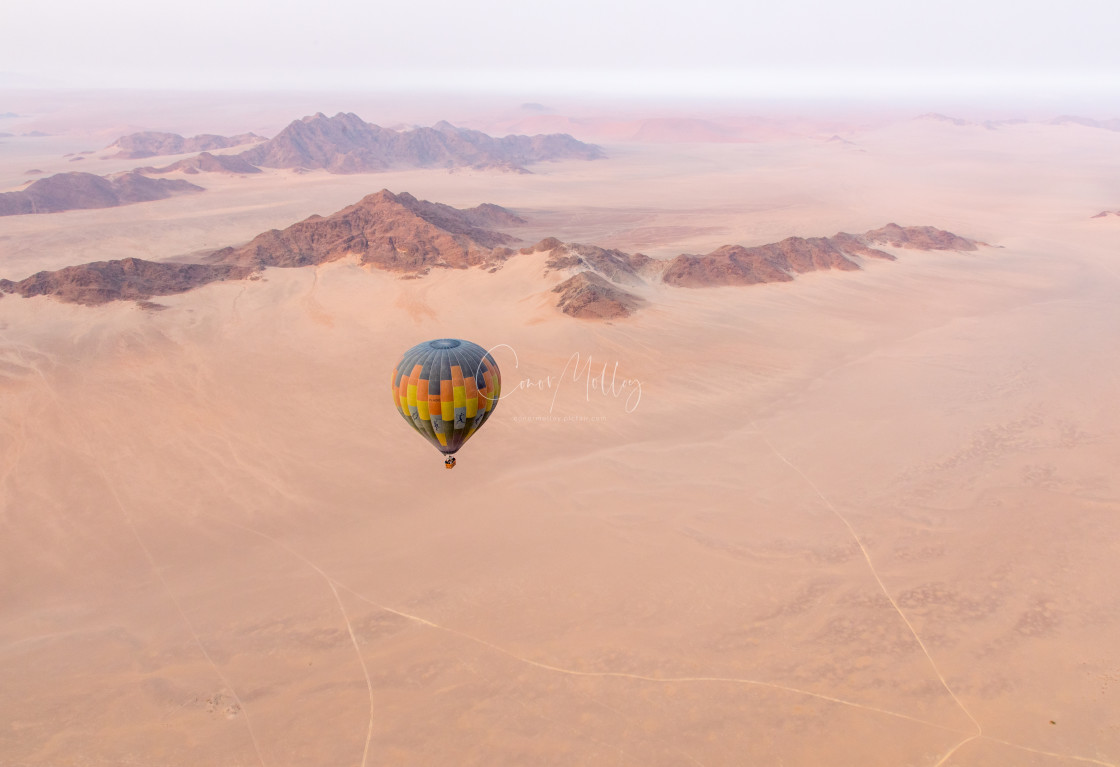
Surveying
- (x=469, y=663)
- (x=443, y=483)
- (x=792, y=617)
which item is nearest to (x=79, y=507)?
(x=443, y=483)

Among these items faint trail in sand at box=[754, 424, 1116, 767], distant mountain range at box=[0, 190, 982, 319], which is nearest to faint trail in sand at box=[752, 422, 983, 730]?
faint trail in sand at box=[754, 424, 1116, 767]

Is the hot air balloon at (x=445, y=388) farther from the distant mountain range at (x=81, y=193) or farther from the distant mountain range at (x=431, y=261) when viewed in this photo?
Result: the distant mountain range at (x=81, y=193)

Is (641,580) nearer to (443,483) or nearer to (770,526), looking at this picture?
(770,526)

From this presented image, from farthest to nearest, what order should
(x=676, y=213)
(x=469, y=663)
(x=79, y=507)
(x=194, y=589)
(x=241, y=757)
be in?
(x=676, y=213), (x=79, y=507), (x=194, y=589), (x=469, y=663), (x=241, y=757)

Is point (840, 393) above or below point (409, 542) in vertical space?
above

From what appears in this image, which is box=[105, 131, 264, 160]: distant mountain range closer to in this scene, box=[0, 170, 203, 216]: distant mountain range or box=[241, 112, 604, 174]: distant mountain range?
box=[241, 112, 604, 174]: distant mountain range

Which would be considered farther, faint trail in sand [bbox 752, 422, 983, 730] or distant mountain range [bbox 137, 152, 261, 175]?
distant mountain range [bbox 137, 152, 261, 175]

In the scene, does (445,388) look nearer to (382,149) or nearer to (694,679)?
(694,679)
